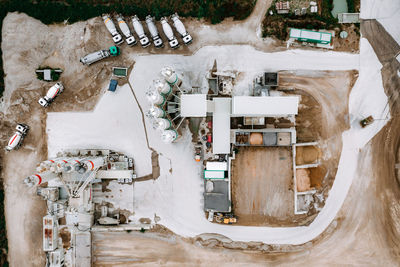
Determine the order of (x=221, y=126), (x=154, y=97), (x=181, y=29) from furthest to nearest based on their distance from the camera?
1. (x=181, y=29)
2. (x=221, y=126)
3. (x=154, y=97)

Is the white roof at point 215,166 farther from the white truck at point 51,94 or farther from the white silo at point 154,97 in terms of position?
the white truck at point 51,94

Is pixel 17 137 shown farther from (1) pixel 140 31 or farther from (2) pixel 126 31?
(1) pixel 140 31

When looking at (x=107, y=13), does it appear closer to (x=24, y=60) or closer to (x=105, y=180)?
(x=24, y=60)

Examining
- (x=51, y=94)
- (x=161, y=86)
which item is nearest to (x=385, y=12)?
(x=161, y=86)

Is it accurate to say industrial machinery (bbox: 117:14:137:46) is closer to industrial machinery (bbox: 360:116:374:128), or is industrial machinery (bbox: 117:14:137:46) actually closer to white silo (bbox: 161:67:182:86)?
white silo (bbox: 161:67:182:86)

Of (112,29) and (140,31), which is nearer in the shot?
(140,31)

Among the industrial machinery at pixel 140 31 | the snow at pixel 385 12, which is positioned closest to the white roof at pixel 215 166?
the industrial machinery at pixel 140 31
